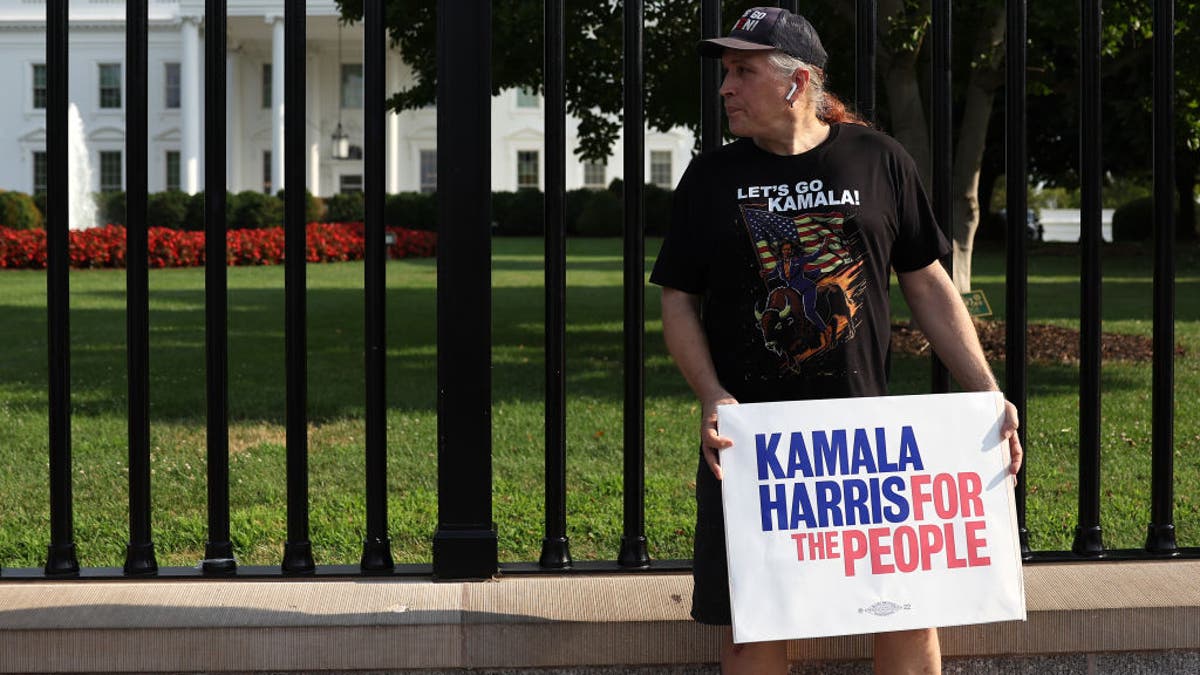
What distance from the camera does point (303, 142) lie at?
3371 millimetres

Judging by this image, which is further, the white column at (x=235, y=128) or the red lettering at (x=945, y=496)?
the white column at (x=235, y=128)

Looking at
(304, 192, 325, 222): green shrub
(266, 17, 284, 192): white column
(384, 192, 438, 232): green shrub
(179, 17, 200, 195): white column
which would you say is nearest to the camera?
(304, 192, 325, 222): green shrub

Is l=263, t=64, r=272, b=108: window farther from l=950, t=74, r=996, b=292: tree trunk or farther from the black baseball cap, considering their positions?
the black baseball cap

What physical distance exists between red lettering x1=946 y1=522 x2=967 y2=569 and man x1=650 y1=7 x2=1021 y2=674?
0.18 m

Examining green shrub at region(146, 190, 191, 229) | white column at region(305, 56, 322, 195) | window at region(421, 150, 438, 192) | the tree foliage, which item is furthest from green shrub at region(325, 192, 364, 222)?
the tree foliage

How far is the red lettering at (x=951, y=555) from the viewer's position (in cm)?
286

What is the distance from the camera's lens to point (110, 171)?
55219 millimetres

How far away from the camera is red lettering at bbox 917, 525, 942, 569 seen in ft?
9.35

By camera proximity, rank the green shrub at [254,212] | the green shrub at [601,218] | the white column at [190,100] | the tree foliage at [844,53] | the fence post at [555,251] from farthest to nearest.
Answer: the white column at [190,100] → the green shrub at [601,218] → the green shrub at [254,212] → the tree foliage at [844,53] → the fence post at [555,251]

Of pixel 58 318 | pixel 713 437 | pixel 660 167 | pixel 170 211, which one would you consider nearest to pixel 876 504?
pixel 713 437

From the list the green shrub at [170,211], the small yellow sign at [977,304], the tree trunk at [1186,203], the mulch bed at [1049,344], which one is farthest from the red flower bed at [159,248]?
the tree trunk at [1186,203]

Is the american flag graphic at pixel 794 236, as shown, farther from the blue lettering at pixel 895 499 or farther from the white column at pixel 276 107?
the white column at pixel 276 107

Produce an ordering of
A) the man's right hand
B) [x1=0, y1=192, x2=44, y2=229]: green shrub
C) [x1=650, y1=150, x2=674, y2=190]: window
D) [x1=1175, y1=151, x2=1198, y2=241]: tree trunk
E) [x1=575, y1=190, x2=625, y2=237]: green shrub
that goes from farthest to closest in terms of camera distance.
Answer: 1. [x1=650, y1=150, x2=674, y2=190]: window
2. [x1=575, y1=190, x2=625, y2=237]: green shrub
3. [x1=1175, y1=151, x2=1198, y2=241]: tree trunk
4. [x1=0, y1=192, x2=44, y2=229]: green shrub
5. the man's right hand

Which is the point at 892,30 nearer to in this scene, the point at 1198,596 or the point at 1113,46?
the point at 1113,46
